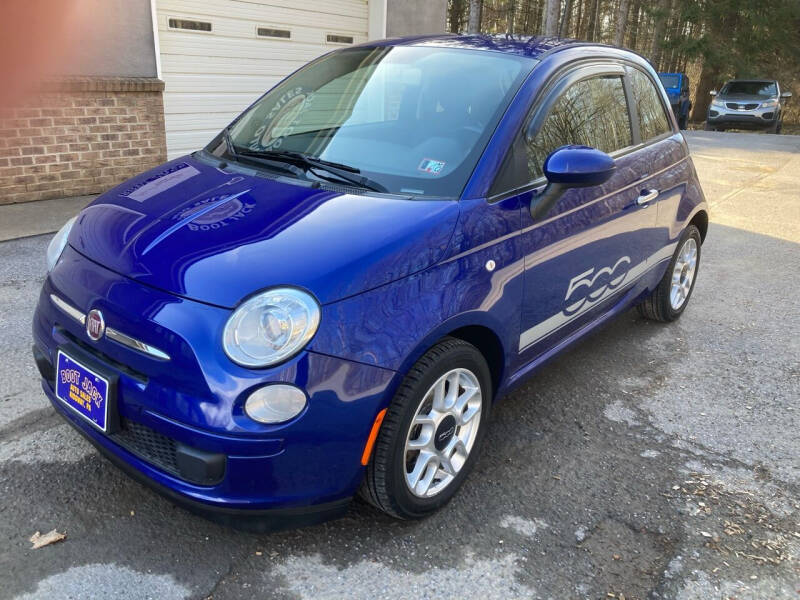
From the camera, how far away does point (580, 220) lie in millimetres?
3006

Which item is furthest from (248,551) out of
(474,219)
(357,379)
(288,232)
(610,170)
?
(610,170)

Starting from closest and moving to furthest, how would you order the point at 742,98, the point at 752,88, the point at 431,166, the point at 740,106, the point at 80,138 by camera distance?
1. the point at 431,166
2. the point at 80,138
3. the point at 740,106
4. the point at 742,98
5. the point at 752,88

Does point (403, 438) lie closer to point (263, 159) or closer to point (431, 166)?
point (431, 166)

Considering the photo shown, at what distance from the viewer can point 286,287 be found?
205cm

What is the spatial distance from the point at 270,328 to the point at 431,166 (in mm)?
1026

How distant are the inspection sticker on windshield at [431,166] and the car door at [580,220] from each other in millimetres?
236

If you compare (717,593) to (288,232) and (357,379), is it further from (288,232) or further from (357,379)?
(288,232)

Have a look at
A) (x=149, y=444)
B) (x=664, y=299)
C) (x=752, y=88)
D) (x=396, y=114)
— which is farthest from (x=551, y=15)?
(x=149, y=444)

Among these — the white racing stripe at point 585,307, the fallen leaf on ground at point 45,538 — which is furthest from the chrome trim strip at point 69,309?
the white racing stripe at point 585,307

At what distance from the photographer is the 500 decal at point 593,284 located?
308 cm

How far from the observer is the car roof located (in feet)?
10.3

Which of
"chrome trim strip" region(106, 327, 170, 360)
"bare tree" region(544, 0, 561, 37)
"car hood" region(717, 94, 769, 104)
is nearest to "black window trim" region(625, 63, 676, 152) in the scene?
"chrome trim strip" region(106, 327, 170, 360)

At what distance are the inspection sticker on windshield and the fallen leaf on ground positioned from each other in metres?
1.81

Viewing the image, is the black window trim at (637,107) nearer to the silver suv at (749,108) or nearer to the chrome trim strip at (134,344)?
the chrome trim strip at (134,344)
